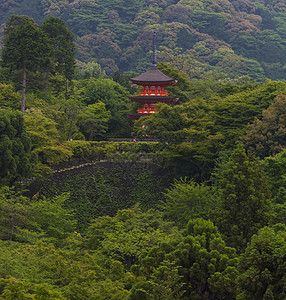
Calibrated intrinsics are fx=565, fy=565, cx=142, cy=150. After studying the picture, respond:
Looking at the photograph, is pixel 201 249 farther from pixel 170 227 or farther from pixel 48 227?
pixel 48 227

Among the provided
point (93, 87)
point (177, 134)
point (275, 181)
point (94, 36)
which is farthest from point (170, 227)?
point (94, 36)

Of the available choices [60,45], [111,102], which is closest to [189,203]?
[111,102]

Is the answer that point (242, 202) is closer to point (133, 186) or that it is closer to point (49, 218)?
point (49, 218)

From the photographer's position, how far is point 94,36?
113125 mm

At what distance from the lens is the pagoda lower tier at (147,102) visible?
4584 cm

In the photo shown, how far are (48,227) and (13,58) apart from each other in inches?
718

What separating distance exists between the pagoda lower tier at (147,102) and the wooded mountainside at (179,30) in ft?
164

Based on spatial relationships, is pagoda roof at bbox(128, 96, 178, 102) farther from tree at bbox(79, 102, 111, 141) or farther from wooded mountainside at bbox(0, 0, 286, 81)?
wooded mountainside at bbox(0, 0, 286, 81)

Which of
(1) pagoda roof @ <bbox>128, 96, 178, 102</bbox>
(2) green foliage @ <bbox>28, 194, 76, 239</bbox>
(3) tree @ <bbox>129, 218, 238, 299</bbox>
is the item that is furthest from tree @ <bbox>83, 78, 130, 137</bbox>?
(3) tree @ <bbox>129, 218, 238, 299</bbox>

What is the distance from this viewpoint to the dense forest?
50.6 ft

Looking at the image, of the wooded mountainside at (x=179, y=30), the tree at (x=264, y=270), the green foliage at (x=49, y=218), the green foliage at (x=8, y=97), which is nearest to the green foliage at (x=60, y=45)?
the green foliage at (x=8, y=97)

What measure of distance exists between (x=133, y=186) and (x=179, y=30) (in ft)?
264

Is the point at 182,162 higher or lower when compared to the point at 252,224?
lower

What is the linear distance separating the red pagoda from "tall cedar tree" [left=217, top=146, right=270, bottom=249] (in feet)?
85.0
